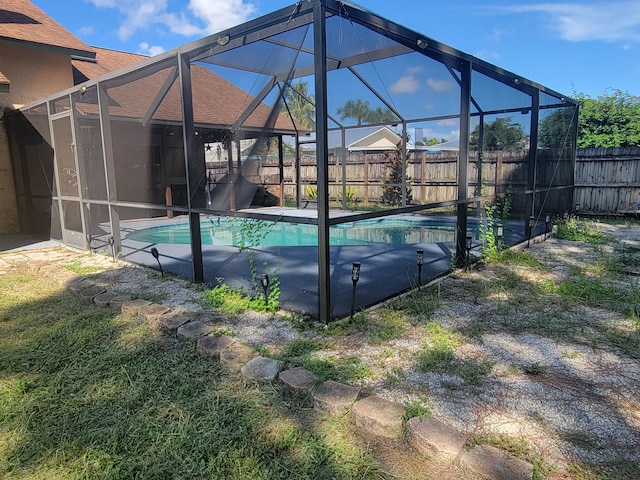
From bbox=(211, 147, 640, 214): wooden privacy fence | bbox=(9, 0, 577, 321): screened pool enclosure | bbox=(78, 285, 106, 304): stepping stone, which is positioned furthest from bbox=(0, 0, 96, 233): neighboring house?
bbox=(78, 285, 106, 304): stepping stone

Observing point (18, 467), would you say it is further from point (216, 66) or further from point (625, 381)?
point (216, 66)

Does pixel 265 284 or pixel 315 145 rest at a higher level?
pixel 315 145

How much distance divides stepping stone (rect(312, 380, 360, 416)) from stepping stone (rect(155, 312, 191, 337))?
137 cm

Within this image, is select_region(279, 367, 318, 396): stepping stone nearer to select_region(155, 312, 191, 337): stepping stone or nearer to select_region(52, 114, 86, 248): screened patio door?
select_region(155, 312, 191, 337): stepping stone

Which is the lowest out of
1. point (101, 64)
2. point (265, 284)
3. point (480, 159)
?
point (265, 284)

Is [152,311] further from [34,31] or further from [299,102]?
[34,31]

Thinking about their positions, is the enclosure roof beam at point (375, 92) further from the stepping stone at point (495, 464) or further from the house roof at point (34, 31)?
the stepping stone at point (495, 464)

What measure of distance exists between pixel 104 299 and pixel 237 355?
183cm

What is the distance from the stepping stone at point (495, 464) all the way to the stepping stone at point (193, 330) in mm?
1873

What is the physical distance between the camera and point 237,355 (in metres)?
2.45

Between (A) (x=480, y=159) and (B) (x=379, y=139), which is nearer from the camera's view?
(A) (x=480, y=159)

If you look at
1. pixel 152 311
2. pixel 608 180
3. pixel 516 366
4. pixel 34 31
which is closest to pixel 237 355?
pixel 152 311

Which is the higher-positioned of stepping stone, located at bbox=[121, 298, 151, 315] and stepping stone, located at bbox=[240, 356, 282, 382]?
stepping stone, located at bbox=[121, 298, 151, 315]

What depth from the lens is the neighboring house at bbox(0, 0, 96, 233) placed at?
284 inches
